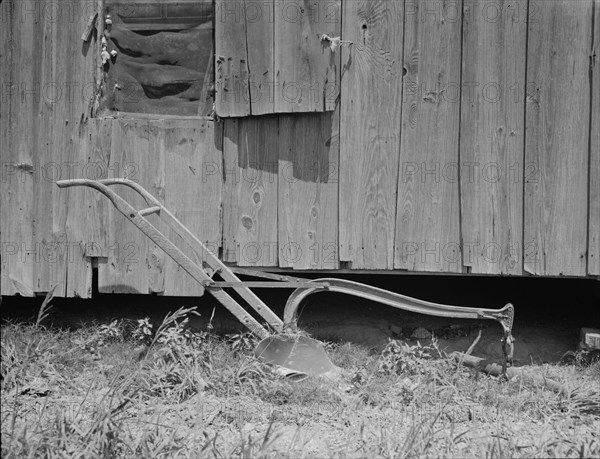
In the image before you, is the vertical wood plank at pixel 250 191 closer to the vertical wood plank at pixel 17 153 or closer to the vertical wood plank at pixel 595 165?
the vertical wood plank at pixel 17 153

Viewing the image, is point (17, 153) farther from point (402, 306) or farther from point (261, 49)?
point (402, 306)

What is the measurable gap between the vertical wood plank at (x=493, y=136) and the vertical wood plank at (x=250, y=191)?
4.17ft

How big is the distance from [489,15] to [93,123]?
109 inches

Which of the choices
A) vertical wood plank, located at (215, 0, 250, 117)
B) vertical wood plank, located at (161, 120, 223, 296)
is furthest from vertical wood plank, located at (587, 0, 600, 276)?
vertical wood plank, located at (161, 120, 223, 296)

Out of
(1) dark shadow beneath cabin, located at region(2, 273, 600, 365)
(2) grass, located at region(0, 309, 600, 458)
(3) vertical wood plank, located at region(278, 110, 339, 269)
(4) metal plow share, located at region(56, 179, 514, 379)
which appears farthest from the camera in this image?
(1) dark shadow beneath cabin, located at region(2, 273, 600, 365)

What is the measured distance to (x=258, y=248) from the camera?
464cm

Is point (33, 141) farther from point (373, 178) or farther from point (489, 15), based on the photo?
point (489, 15)

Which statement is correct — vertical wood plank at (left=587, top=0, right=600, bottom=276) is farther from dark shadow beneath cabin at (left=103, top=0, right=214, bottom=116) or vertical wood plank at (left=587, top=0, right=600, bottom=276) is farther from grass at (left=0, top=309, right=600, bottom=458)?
dark shadow beneath cabin at (left=103, top=0, right=214, bottom=116)

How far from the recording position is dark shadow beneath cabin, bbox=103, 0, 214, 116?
4.63m

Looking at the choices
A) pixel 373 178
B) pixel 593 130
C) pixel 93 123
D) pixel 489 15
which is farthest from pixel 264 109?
pixel 593 130

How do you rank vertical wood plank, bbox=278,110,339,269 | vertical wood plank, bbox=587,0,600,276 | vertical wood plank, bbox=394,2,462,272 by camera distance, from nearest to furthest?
vertical wood plank, bbox=587,0,600,276, vertical wood plank, bbox=394,2,462,272, vertical wood plank, bbox=278,110,339,269

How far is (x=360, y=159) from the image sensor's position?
4.52m

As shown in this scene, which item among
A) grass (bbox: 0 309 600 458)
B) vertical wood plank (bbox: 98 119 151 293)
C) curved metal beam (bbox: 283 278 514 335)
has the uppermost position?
vertical wood plank (bbox: 98 119 151 293)

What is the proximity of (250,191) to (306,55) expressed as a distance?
0.99 m
